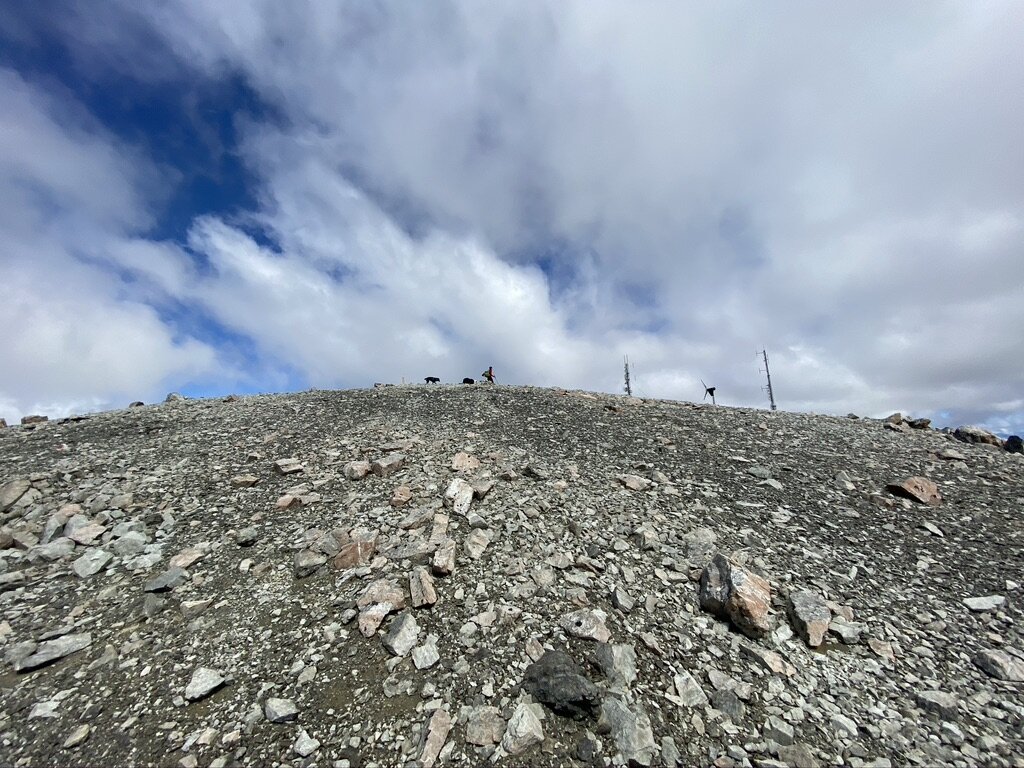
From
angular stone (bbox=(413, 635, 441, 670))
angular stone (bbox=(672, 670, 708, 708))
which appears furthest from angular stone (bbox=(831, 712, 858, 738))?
angular stone (bbox=(413, 635, 441, 670))

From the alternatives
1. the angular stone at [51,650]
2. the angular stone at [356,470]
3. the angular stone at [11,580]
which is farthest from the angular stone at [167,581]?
the angular stone at [356,470]

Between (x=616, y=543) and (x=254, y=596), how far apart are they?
5.79 meters

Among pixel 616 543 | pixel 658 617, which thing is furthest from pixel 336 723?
pixel 616 543

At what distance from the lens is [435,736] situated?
4.41 m

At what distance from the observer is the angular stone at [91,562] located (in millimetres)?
7039

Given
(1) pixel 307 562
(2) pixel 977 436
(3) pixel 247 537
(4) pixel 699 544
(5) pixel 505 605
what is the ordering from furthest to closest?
(2) pixel 977 436 → (3) pixel 247 537 → (4) pixel 699 544 → (1) pixel 307 562 → (5) pixel 505 605

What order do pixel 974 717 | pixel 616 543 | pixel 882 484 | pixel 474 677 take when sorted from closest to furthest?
pixel 974 717 < pixel 474 677 < pixel 616 543 < pixel 882 484

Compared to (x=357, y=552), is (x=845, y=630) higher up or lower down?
lower down

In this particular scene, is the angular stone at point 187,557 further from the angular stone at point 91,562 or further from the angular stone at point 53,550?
the angular stone at point 53,550

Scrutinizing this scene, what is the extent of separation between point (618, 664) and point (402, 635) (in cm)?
275

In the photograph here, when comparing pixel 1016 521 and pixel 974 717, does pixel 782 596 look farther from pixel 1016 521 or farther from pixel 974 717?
pixel 1016 521

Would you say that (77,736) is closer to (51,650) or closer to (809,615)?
(51,650)

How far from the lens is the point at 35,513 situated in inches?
329

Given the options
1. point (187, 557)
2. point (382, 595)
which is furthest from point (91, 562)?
point (382, 595)
